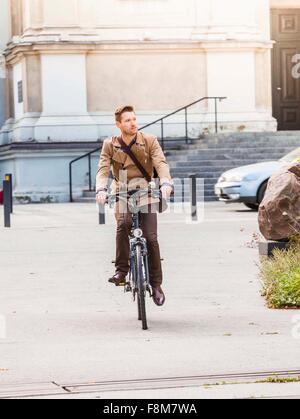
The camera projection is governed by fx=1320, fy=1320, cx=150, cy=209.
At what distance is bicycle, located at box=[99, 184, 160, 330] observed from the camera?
439 inches

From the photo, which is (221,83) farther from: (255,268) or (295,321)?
(295,321)

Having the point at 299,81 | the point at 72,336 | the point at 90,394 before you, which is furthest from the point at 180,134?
the point at 90,394

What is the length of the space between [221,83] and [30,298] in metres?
22.7

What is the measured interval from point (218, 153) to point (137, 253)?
71.5ft

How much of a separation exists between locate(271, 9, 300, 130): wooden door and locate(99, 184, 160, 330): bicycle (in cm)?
2615

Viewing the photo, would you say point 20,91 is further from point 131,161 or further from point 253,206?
point 131,161

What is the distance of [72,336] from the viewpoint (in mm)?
10766

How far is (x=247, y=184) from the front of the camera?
26.8 m

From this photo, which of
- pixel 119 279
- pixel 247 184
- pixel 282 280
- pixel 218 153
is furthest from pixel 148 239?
pixel 218 153

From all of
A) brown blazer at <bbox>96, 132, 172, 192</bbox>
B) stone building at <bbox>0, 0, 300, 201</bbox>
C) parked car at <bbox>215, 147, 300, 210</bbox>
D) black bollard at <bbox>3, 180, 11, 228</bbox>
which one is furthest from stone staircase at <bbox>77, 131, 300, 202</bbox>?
brown blazer at <bbox>96, 132, 172, 192</bbox>

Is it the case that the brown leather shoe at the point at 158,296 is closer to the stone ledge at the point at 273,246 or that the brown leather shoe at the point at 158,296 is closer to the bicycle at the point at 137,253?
the bicycle at the point at 137,253

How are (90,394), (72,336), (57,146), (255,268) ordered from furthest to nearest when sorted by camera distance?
(57,146), (255,268), (72,336), (90,394)

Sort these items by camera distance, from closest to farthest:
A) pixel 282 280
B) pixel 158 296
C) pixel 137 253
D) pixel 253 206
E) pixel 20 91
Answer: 1. pixel 137 253
2. pixel 158 296
3. pixel 282 280
4. pixel 253 206
5. pixel 20 91

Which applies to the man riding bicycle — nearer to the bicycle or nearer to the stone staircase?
the bicycle
